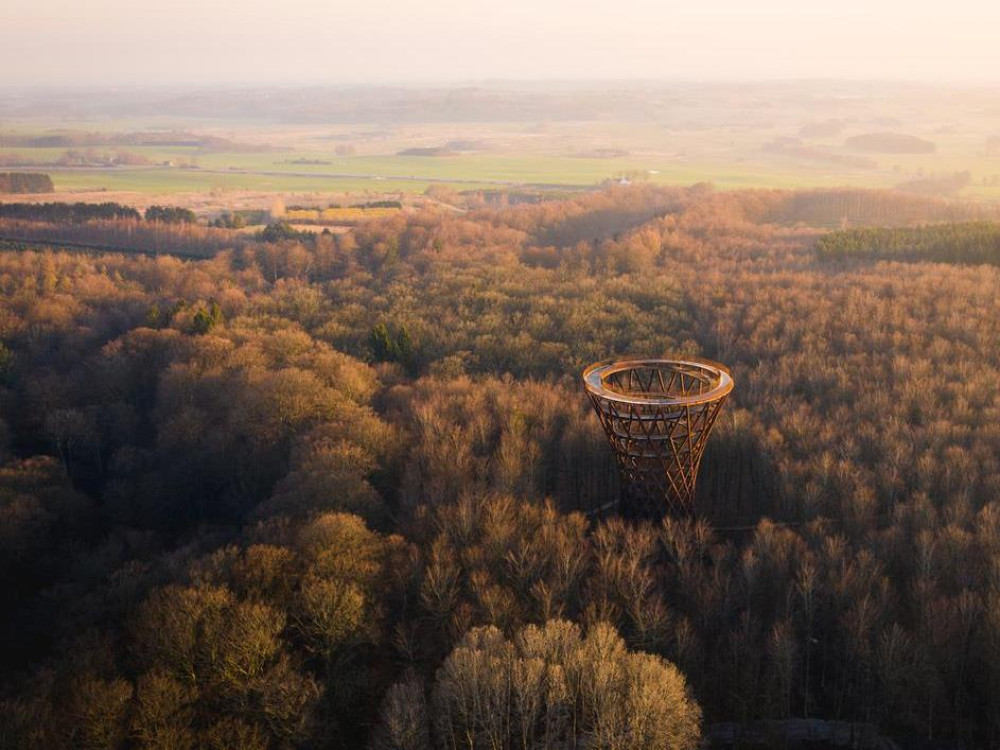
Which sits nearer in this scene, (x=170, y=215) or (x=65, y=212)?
→ (x=65, y=212)

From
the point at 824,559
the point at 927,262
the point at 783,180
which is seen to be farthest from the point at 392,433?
the point at 783,180

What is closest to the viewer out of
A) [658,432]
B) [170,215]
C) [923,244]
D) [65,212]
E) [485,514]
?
[658,432]

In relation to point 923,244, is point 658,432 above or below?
below

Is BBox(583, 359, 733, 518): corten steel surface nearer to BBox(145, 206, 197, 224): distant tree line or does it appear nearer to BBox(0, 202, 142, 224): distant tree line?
BBox(145, 206, 197, 224): distant tree line

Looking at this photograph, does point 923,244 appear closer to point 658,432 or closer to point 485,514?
point 658,432

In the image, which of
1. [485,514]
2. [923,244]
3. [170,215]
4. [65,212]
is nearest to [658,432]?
[485,514]

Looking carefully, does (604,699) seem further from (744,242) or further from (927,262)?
(744,242)
